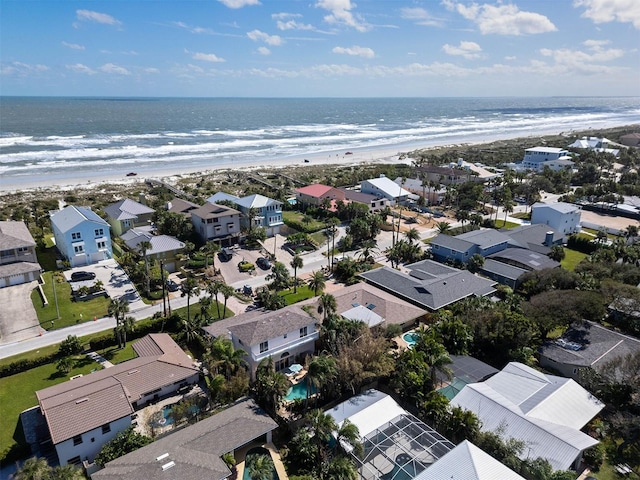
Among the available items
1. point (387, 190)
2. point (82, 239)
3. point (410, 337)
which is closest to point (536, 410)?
point (410, 337)

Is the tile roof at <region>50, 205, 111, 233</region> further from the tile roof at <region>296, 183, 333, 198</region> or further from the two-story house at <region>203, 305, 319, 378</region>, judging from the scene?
the tile roof at <region>296, 183, 333, 198</region>

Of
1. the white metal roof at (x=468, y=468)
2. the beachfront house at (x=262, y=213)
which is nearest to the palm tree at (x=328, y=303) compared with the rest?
the white metal roof at (x=468, y=468)

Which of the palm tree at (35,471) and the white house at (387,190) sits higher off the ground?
the white house at (387,190)

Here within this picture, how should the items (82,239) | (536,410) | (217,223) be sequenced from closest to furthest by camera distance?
(536,410) → (82,239) → (217,223)

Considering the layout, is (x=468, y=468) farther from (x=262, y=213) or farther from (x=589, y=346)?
(x=262, y=213)

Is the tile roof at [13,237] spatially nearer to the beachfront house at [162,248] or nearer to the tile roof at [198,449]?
the beachfront house at [162,248]

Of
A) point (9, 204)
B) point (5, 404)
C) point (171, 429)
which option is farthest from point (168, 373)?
point (9, 204)
